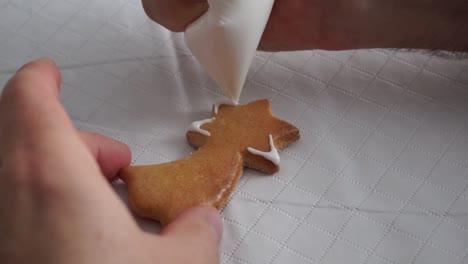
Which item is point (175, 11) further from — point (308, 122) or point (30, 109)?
point (30, 109)

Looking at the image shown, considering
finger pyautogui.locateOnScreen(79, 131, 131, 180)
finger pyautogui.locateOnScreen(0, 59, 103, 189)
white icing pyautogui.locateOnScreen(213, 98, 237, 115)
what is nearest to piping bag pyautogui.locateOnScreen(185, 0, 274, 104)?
white icing pyautogui.locateOnScreen(213, 98, 237, 115)

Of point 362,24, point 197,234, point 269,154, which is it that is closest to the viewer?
point 197,234

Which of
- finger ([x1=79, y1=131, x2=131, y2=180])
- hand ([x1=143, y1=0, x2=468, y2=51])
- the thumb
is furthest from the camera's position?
hand ([x1=143, y1=0, x2=468, y2=51])

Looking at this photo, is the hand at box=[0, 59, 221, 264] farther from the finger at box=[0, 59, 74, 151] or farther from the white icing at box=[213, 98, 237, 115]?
the white icing at box=[213, 98, 237, 115]

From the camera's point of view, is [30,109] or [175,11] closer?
[30,109]

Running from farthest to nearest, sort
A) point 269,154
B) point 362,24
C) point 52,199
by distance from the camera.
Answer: point 362,24
point 269,154
point 52,199

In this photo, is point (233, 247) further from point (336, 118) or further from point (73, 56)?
point (73, 56)

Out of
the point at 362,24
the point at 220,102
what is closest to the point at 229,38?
the point at 220,102

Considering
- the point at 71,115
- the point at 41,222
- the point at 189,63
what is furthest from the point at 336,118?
the point at 41,222
